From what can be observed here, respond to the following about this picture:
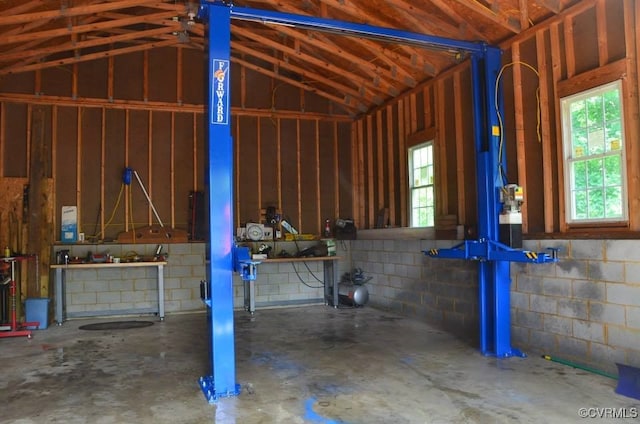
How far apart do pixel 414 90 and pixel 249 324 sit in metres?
4.45

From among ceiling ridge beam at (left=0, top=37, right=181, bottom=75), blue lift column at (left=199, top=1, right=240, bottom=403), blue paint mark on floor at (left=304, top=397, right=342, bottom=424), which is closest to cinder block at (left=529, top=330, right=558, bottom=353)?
blue paint mark on floor at (left=304, top=397, right=342, bottom=424)

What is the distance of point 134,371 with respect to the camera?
485cm

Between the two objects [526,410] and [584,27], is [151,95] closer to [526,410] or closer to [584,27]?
[584,27]

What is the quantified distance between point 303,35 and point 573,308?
5.21 metres

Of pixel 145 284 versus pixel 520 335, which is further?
pixel 145 284

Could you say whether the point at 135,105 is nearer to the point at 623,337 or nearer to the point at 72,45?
the point at 72,45

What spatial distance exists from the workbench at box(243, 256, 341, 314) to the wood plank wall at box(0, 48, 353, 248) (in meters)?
0.90

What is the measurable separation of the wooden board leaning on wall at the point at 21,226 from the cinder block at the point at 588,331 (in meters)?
7.24

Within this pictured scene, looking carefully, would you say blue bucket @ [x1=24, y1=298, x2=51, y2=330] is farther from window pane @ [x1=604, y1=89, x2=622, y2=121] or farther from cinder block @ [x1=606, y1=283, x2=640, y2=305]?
window pane @ [x1=604, y1=89, x2=622, y2=121]

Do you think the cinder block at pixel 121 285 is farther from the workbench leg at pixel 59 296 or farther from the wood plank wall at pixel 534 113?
the wood plank wall at pixel 534 113

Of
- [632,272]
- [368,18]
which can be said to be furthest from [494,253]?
[368,18]

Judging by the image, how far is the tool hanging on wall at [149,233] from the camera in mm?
8117

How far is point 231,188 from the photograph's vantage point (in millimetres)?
4270

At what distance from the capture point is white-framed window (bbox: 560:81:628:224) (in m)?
4.51
